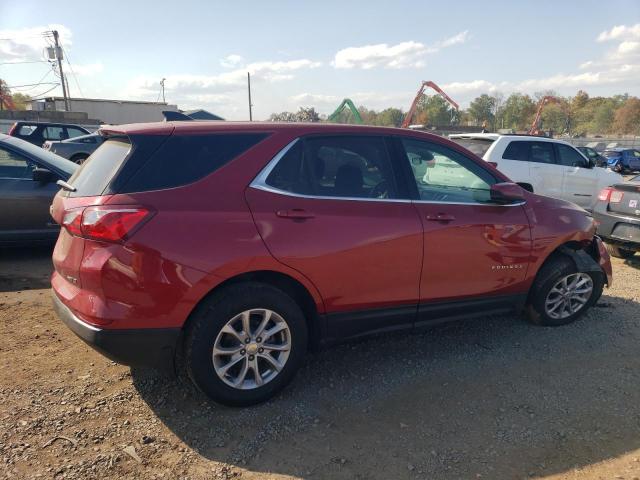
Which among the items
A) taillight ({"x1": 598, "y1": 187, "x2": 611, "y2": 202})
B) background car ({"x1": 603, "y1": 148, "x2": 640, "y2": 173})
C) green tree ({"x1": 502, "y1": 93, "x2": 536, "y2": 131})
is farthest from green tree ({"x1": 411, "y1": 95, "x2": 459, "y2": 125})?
taillight ({"x1": 598, "y1": 187, "x2": 611, "y2": 202})

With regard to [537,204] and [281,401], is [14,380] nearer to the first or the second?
[281,401]

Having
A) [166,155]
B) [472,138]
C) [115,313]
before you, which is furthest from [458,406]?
[472,138]

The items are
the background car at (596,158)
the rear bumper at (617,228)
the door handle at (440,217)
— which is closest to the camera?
the door handle at (440,217)

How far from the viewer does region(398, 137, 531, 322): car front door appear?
11.6ft

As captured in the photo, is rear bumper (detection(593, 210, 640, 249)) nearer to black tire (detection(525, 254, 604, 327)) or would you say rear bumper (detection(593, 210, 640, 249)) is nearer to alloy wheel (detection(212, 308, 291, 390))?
black tire (detection(525, 254, 604, 327))

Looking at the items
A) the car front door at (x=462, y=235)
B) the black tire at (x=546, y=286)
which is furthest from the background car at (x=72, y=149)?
the black tire at (x=546, y=286)

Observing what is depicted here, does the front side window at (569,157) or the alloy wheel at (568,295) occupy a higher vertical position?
the front side window at (569,157)

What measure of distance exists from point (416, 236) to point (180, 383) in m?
1.94

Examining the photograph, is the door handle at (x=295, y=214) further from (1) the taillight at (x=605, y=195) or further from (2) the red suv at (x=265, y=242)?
(1) the taillight at (x=605, y=195)

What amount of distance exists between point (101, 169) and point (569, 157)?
9.71 metres

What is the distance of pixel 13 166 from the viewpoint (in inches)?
236

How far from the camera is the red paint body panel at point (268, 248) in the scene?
2.66 metres

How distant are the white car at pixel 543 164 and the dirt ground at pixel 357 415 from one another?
18.6 feet

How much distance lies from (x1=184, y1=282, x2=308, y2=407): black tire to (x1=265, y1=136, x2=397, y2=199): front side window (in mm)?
690
